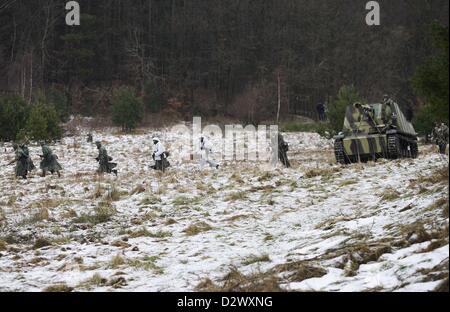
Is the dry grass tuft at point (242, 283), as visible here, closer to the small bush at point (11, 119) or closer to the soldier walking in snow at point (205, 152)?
the soldier walking in snow at point (205, 152)

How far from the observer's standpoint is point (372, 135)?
17109 millimetres

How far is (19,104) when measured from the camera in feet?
99.1

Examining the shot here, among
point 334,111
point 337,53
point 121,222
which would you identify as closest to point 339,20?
point 337,53

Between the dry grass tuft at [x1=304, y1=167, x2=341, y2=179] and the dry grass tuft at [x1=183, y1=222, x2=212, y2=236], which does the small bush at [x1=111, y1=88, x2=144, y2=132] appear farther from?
the dry grass tuft at [x1=183, y1=222, x2=212, y2=236]

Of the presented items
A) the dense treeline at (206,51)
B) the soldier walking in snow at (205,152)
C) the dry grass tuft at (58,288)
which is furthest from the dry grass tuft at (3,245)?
the dense treeline at (206,51)

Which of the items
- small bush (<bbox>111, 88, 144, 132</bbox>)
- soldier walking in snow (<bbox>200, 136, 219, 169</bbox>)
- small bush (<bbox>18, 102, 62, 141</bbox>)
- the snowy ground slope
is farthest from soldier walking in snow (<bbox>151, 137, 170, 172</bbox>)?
small bush (<bbox>111, 88, 144, 132</bbox>)

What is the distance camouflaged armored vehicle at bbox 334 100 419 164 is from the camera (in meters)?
16.9

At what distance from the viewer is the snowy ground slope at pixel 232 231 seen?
567cm

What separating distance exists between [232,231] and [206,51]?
46574mm

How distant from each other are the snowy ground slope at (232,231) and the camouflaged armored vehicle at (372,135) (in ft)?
5.31

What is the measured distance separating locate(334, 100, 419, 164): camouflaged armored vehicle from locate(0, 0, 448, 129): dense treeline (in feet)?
101

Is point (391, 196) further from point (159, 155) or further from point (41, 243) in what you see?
point (159, 155)

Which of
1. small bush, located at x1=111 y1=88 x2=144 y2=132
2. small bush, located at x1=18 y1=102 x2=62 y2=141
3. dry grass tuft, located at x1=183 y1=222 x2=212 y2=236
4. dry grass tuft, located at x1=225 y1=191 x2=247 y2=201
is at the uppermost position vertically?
small bush, located at x1=111 y1=88 x2=144 y2=132

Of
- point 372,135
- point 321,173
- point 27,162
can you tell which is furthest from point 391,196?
point 27,162
